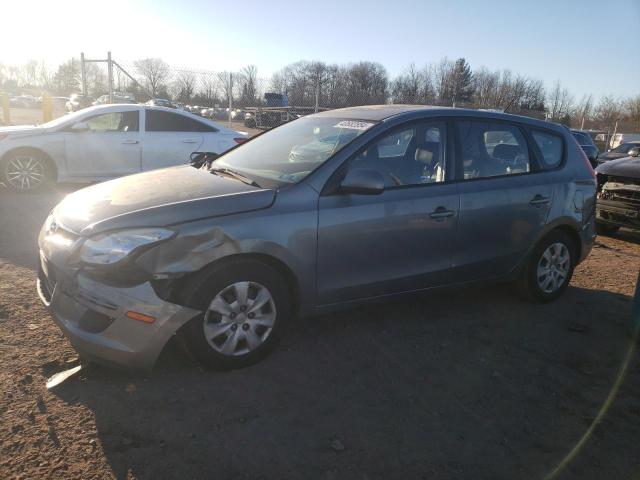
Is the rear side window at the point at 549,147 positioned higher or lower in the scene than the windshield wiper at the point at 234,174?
higher

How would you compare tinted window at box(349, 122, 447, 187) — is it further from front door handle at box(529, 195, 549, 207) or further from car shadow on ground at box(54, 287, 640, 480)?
car shadow on ground at box(54, 287, 640, 480)

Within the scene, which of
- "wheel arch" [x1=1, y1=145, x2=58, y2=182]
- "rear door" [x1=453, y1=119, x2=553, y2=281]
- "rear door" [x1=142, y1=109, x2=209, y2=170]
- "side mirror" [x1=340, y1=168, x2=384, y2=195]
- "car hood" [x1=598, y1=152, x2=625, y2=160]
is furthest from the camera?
"car hood" [x1=598, y1=152, x2=625, y2=160]

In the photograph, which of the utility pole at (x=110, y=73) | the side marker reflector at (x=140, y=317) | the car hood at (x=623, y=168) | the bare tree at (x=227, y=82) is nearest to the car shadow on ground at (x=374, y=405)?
the side marker reflector at (x=140, y=317)

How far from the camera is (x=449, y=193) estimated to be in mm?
→ 3963

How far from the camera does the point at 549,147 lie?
477cm

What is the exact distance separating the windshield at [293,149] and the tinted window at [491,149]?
2.93 feet

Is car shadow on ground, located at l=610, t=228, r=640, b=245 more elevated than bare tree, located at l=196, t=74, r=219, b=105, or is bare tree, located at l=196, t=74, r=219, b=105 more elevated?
bare tree, located at l=196, t=74, r=219, b=105

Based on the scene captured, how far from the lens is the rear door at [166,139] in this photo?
875cm

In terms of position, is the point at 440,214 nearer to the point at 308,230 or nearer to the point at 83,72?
the point at 308,230

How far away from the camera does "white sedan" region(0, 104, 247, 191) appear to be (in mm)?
8203

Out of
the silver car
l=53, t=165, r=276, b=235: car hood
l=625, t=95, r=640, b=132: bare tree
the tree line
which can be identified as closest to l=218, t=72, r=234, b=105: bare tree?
the tree line

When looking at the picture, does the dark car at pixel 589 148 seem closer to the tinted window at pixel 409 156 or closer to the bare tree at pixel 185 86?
the tinted window at pixel 409 156

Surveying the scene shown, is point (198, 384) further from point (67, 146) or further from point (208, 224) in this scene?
point (67, 146)

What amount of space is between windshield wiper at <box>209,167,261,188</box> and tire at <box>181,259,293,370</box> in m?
0.65
